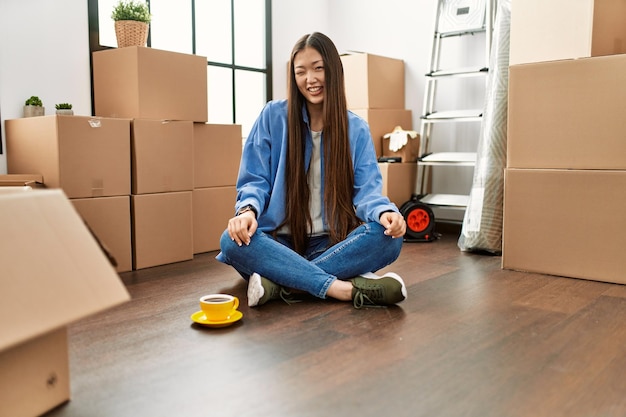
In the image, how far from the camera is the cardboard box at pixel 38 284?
802mm

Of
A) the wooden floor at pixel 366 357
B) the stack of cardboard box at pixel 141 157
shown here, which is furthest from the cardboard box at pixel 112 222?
the wooden floor at pixel 366 357

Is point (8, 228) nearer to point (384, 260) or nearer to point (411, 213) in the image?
point (384, 260)

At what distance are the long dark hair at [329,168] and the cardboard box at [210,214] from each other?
96 centimetres

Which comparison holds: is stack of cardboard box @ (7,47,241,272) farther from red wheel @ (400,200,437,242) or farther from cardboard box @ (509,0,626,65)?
cardboard box @ (509,0,626,65)

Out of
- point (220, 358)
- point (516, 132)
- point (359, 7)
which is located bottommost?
point (220, 358)

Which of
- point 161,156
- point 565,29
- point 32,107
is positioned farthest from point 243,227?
point 565,29

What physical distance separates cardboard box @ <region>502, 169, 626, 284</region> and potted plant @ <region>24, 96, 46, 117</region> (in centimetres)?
192

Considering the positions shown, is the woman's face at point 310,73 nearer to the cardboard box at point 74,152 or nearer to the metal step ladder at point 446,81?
the cardboard box at point 74,152

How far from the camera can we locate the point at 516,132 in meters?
2.41

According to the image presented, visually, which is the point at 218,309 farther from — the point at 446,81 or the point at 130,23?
the point at 446,81

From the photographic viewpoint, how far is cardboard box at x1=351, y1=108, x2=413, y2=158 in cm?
355

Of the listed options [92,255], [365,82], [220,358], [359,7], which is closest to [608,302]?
[220,358]

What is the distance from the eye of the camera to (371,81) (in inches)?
140

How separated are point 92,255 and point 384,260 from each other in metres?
1.12
